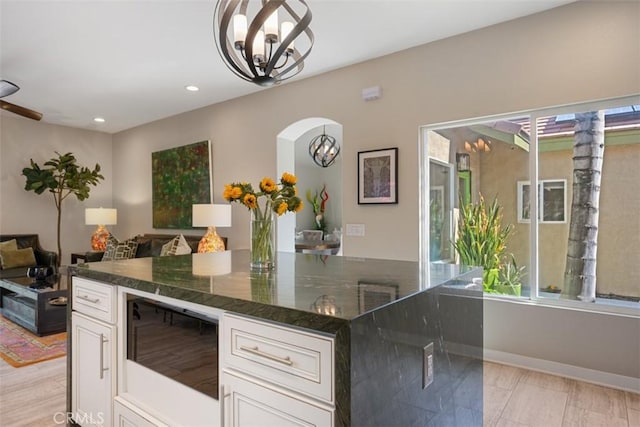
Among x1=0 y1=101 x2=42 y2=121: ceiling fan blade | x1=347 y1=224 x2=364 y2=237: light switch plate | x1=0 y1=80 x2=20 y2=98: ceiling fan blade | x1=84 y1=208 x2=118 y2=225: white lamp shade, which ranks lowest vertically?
x1=347 y1=224 x2=364 y2=237: light switch plate

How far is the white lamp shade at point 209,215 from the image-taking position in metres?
4.65

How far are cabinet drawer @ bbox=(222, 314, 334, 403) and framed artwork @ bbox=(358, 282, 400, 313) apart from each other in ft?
0.50

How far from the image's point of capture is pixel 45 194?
631 centimetres

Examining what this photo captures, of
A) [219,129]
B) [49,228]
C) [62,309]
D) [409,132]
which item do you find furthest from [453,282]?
[49,228]

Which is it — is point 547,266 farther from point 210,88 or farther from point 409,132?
point 210,88

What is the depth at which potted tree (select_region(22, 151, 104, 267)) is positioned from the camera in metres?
5.87

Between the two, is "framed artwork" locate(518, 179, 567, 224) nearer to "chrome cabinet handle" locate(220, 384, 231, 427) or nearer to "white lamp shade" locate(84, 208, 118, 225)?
"chrome cabinet handle" locate(220, 384, 231, 427)

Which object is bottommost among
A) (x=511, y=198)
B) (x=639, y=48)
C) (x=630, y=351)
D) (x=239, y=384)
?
(x=630, y=351)

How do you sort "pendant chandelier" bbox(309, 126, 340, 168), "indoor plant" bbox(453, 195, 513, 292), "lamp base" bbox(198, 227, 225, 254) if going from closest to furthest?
1. "indoor plant" bbox(453, 195, 513, 292)
2. "lamp base" bbox(198, 227, 225, 254)
3. "pendant chandelier" bbox(309, 126, 340, 168)

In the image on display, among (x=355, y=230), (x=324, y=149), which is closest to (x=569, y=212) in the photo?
(x=355, y=230)

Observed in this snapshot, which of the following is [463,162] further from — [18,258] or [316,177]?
[316,177]

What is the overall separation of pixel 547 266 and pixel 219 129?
4.26 meters

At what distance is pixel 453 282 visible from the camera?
149cm

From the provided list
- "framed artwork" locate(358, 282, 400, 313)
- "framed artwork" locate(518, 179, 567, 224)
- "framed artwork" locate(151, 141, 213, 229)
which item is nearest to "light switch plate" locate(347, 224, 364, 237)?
"framed artwork" locate(518, 179, 567, 224)
